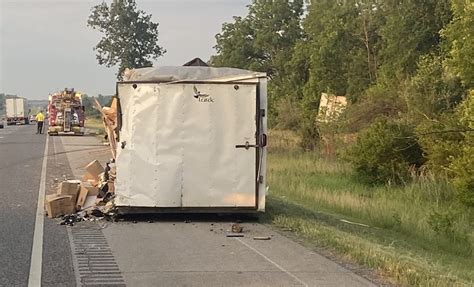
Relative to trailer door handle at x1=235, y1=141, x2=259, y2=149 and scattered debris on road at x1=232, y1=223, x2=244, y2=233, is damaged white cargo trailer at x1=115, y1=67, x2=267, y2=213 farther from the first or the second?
scattered debris on road at x1=232, y1=223, x2=244, y2=233

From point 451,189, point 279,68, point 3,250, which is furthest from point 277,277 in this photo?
point 279,68

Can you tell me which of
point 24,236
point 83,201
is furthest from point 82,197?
point 24,236

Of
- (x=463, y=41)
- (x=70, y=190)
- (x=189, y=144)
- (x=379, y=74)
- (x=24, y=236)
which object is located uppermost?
(x=463, y=41)

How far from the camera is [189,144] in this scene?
11766 mm

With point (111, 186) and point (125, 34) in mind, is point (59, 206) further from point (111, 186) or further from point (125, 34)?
point (125, 34)

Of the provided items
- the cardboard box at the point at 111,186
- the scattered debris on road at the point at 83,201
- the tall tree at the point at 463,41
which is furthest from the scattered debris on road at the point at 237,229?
the tall tree at the point at 463,41

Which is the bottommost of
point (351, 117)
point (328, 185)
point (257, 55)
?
point (328, 185)

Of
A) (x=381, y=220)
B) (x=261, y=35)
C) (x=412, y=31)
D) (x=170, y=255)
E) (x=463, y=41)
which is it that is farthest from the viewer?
(x=261, y=35)

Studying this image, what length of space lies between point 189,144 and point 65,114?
41.5 m

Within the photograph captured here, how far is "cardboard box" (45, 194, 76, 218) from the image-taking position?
39.8ft

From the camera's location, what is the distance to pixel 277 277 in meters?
7.76

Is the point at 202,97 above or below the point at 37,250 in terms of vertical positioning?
above

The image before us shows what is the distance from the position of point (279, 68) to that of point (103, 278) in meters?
57.7

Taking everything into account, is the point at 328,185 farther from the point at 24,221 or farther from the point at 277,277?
the point at 277,277
